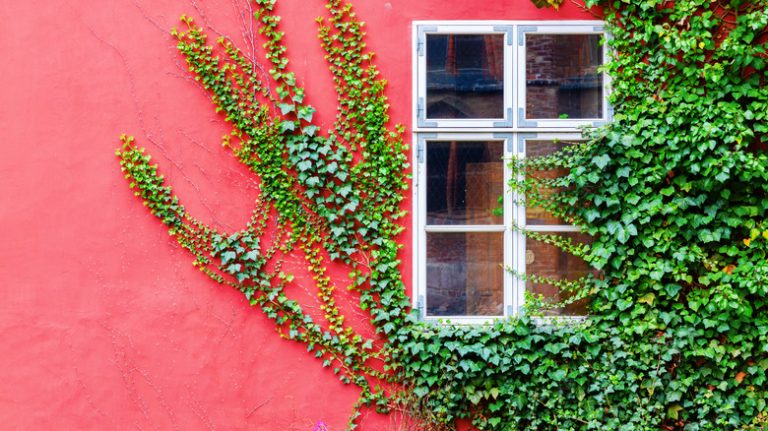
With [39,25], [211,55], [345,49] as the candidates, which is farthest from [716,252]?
[39,25]

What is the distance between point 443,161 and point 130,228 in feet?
6.77

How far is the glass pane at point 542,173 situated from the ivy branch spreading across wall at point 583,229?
82 mm

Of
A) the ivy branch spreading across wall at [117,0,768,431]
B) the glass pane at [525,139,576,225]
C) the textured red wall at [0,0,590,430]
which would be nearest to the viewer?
the ivy branch spreading across wall at [117,0,768,431]

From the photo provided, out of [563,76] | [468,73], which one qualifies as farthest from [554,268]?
A: [468,73]

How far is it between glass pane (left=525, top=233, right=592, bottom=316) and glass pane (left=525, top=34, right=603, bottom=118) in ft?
2.74

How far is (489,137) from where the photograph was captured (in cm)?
488

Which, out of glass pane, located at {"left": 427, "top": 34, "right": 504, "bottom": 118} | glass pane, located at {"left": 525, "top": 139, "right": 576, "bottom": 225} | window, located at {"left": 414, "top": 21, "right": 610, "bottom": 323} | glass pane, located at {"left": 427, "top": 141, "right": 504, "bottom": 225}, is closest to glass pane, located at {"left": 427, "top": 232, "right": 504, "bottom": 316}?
window, located at {"left": 414, "top": 21, "right": 610, "bottom": 323}

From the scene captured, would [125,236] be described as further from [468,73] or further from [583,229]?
[583,229]

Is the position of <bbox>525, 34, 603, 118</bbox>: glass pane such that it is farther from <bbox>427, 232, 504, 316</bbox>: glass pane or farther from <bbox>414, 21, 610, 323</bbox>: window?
<bbox>427, 232, 504, 316</bbox>: glass pane

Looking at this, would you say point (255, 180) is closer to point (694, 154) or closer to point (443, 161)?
point (443, 161)

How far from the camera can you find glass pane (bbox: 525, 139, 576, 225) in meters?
4.87

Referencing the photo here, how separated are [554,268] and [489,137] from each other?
95cm

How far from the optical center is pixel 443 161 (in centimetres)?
490

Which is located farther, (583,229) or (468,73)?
(468,73)
